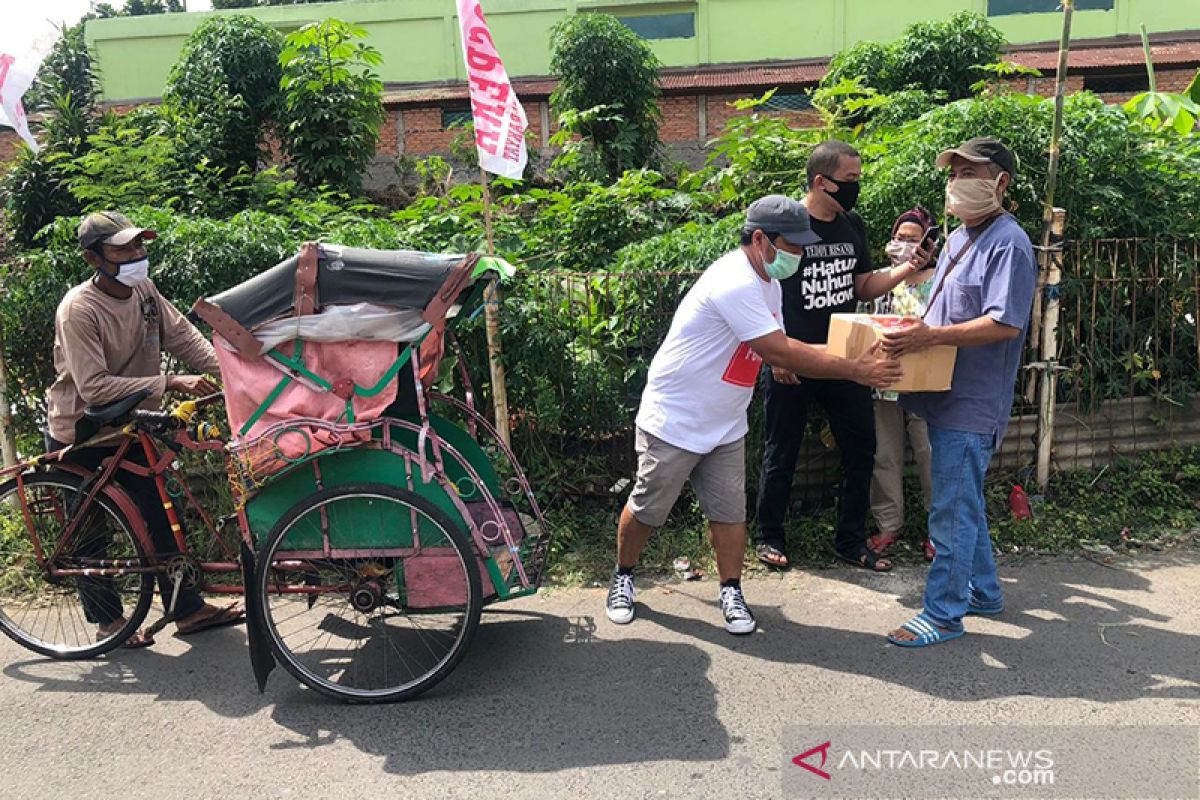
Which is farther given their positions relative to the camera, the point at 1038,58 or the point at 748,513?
the point at 1038,58

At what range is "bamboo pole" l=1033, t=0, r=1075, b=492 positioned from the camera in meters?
4.92

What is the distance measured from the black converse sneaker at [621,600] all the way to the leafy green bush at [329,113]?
324 inches

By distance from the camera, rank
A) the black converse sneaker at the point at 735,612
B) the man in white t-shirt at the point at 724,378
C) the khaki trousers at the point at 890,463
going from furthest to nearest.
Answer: the khaki trousers at the point at 890,463, the black converse sneaker at the point at 735,612, the man in white t-shirt at the point at 724,378

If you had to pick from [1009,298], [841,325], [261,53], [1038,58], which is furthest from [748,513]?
[1038,58]

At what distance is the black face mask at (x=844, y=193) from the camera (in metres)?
4.37

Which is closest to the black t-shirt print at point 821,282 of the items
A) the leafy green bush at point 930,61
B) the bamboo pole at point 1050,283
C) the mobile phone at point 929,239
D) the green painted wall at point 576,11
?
the mobile phone at point 929,239

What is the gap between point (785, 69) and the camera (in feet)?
79.6

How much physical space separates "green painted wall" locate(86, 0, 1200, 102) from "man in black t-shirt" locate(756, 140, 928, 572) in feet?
73.4

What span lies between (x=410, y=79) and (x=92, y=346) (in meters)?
24.2

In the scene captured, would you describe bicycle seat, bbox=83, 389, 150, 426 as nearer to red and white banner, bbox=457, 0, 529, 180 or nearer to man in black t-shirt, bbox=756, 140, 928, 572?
red and white banner, bbox=457, 0, 529, 180

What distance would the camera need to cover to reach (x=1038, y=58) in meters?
22.8

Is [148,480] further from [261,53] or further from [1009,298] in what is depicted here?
[261,53]

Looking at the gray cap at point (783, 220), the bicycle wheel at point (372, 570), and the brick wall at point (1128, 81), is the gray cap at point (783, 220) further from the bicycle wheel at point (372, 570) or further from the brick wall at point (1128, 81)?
the brick wall at point (1128, 81)

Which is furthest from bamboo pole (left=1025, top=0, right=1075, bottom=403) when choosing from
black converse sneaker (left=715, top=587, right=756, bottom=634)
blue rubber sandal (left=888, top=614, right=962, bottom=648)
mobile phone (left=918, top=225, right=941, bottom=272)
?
black converse sneaker (left=715, top=587, right=756, bottom=634)
